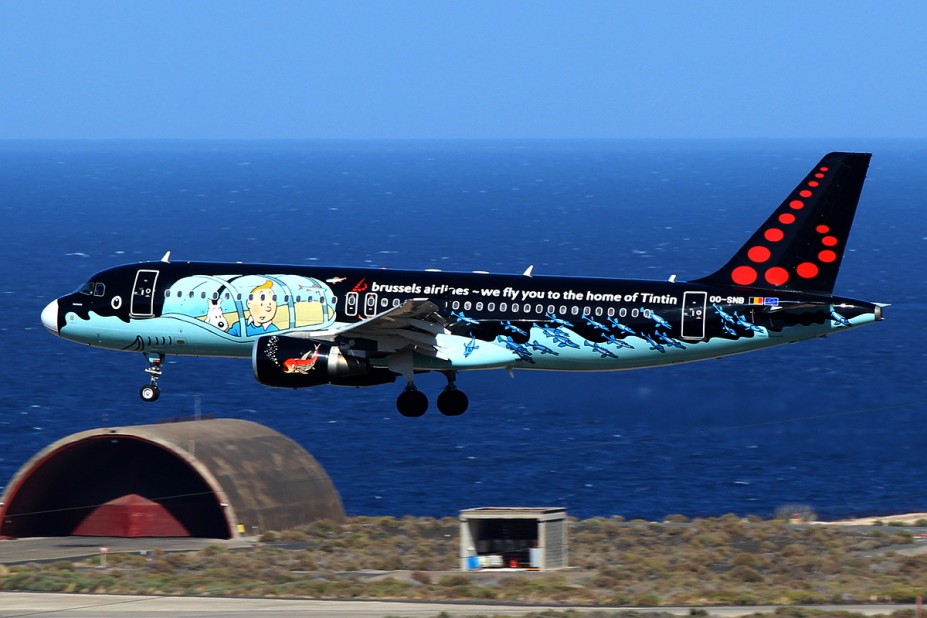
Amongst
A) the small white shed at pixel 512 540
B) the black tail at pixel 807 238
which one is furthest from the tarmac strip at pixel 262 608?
the black tail at pixel 807 238

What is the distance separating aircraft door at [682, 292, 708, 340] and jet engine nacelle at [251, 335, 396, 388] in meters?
12.0

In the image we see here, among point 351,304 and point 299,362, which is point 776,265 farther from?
point 299,362

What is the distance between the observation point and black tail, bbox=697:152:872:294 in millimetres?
61188

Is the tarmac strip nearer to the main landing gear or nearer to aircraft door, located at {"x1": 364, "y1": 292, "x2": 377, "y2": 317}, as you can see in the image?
the main landing gear

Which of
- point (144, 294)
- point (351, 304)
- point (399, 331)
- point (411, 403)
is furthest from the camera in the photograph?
point (144, 294)

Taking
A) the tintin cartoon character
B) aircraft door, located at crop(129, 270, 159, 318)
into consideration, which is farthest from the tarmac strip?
aircraft door, located at crop(129, 270, 159, 318)

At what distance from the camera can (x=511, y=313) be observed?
6053 centimetres

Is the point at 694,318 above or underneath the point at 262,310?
underneath

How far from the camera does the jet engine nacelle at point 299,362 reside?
6022 cm

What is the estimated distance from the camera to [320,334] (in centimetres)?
6134

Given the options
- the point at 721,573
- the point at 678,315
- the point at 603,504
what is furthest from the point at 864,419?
the point at 678,315

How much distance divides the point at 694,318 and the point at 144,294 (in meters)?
21.5

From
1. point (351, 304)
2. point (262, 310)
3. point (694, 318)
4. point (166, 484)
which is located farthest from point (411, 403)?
point (166, 484)

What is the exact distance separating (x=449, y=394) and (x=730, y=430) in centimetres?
4075
